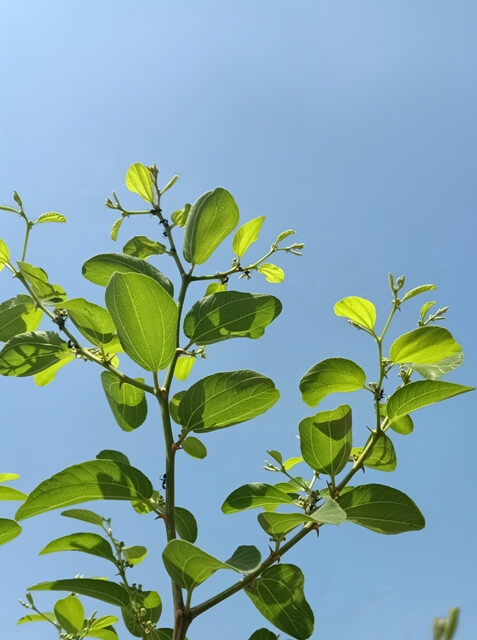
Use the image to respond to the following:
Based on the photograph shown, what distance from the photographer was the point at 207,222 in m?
1.91

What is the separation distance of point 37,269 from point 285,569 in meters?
1.19

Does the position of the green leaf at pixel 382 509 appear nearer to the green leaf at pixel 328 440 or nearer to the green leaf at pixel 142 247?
the green leaf at pixel 328 440

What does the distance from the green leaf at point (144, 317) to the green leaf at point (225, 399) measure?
12 centimetres

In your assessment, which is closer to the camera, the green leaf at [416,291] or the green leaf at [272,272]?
the green leaf at [416,291]

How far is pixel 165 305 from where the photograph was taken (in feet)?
5.22

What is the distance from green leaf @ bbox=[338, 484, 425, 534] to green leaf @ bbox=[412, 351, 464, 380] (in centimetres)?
32

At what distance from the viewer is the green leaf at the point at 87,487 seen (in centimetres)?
146

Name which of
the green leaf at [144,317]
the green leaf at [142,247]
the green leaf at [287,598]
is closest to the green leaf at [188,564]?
the green leaf at [287,598]

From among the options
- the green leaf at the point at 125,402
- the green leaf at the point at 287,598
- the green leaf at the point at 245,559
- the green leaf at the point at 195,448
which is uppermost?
the green leaf at the point at 125,402

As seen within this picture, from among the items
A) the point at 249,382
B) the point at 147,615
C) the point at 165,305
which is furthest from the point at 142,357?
the point at 147,615

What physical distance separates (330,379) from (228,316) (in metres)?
0.34

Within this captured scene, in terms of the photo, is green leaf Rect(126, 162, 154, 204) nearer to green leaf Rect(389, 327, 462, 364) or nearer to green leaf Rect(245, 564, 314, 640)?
green leaf Rect(389, 327, 462, 364)

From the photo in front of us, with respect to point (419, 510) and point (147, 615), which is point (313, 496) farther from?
point (147, 615)

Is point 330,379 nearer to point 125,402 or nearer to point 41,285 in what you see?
point 125,402
